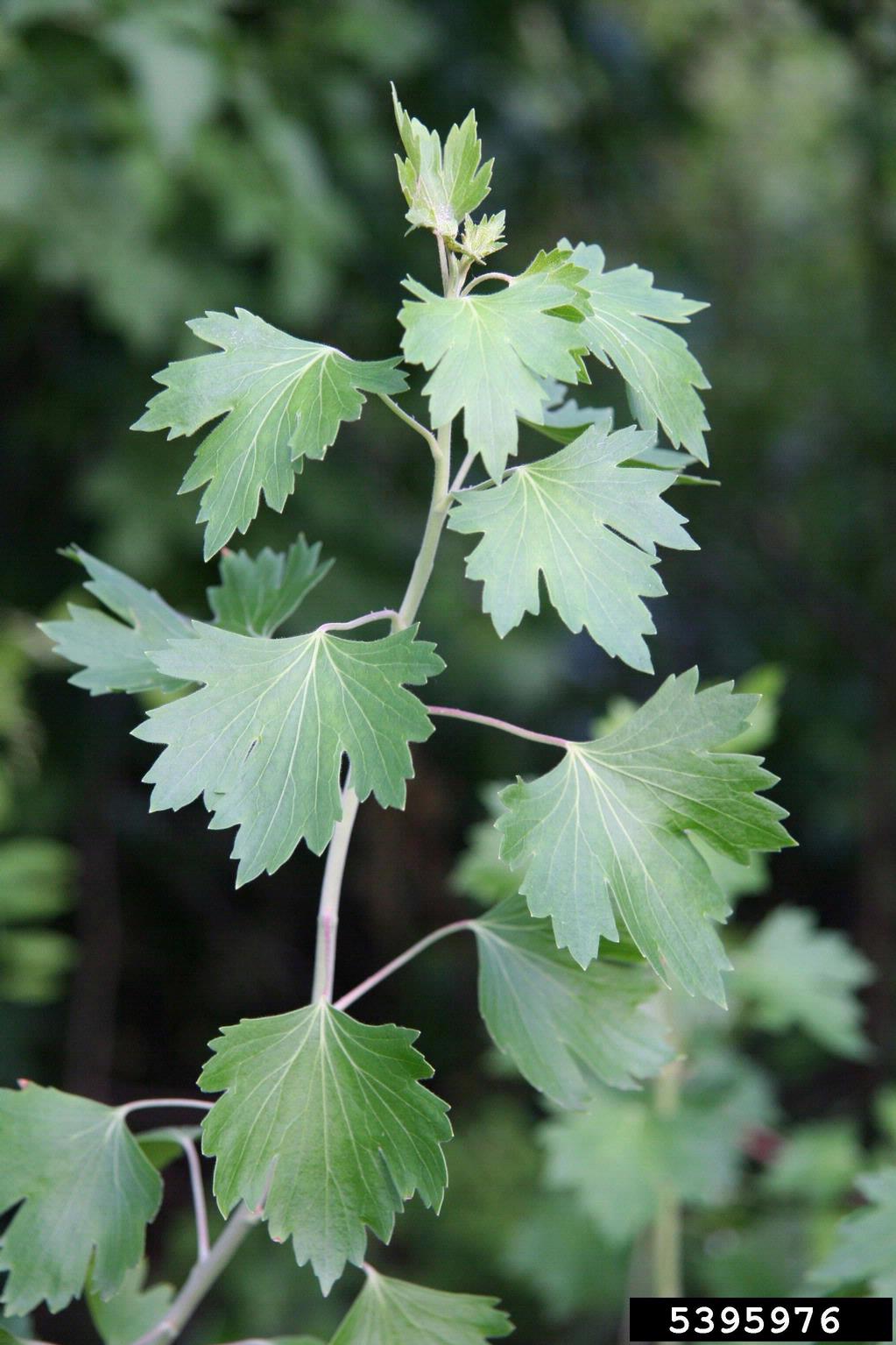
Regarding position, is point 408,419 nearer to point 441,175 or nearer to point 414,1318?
point 441,175

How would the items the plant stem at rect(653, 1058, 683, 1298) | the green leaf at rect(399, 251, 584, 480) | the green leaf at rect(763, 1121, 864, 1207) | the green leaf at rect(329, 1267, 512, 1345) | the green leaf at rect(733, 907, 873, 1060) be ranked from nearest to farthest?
the green leaf at rect(399, 251, 584, 480) → the green leaf at rect(329, 1267, 512, 1345) → the plant stem at rect(653, 1058, 683, 1298) → the green leaf at rect(733, 907, 873, 1060) → the green leaf at rect(763, 1121, 864, 1207)

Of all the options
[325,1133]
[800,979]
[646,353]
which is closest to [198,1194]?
[325,1133]

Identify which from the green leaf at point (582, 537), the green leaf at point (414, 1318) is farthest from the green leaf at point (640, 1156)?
the green leaf at point (582, 537)

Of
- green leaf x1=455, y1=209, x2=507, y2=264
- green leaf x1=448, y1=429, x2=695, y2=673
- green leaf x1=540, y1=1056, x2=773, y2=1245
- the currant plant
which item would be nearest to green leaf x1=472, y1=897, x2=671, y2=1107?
A: the currant plant

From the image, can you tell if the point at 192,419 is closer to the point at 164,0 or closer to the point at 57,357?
the point at 164,0

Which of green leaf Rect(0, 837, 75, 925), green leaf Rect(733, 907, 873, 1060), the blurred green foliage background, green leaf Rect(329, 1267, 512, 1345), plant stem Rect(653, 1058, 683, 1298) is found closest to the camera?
green leaf Rect(329, 1267, 512, 1345)

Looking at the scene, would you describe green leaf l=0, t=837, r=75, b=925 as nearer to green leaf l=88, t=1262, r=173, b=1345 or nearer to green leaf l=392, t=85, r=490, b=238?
green leaf l=88, t=1262, r=173, b=1345
